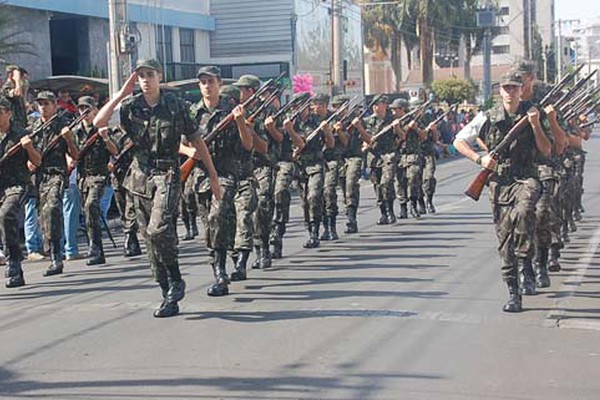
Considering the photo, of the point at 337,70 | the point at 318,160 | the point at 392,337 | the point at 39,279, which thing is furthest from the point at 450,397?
the point at 337,70

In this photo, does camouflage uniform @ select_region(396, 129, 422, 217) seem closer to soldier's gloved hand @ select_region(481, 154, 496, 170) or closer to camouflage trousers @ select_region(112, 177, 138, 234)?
camouflage trousers @ select_region(112, 177, 138, 234)

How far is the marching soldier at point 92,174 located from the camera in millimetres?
10938

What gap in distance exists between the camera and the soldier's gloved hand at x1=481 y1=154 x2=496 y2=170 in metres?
7.68

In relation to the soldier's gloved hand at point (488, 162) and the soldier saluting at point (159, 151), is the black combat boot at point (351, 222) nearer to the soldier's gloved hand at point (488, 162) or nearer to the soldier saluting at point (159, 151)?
the soldier's gloved hand at point (488, 162)

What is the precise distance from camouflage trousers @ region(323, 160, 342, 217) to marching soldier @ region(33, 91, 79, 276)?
3.48 metres

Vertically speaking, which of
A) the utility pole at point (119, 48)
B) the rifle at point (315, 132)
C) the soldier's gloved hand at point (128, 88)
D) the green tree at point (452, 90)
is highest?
the green tree at point (452, 90)

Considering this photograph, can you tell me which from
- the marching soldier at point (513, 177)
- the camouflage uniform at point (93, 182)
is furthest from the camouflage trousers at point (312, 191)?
the marching soldier at point (513, 177)

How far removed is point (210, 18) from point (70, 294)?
28.0 meters

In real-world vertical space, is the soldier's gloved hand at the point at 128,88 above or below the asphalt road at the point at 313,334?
above

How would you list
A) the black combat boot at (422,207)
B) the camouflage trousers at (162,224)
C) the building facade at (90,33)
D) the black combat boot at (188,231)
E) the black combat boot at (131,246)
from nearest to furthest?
1. the camouflage trousers at (162,224)
2. the black combat boot at (131,246)
3. the black combat boot at (188,231)
4. the black combat boot at (422,207)
5. the building facade at (90,33)

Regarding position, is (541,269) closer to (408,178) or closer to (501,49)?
(408,178)

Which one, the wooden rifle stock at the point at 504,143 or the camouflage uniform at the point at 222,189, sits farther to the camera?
the camouflage uniform at the point at 222,189

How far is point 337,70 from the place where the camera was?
3450 cm

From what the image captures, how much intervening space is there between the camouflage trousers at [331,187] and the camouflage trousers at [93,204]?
2.82 m
